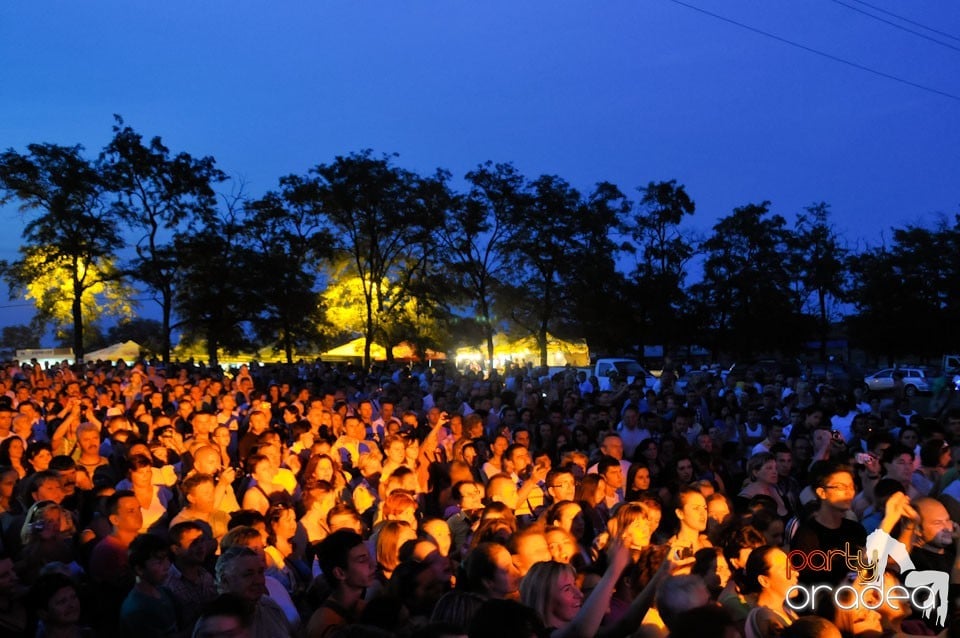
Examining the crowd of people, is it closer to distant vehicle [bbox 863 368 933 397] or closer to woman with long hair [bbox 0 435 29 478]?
woman with long hair [bbox 0 435 29 478]

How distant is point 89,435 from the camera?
26.5ft

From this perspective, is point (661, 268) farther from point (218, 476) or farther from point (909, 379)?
point (218, 476)

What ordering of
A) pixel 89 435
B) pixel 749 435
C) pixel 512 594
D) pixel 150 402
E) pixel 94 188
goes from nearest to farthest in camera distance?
pixel 512 594, pixel 89 435, pixel 749 435, pixel 150 402, pixel 94 188

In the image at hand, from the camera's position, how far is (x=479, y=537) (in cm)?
509

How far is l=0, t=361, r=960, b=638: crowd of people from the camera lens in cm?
370

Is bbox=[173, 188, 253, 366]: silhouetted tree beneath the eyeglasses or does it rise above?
above

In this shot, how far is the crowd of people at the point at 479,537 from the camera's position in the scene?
12.1 feet

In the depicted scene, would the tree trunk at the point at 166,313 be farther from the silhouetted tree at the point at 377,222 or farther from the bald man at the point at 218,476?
the bald man at the point at 218,476

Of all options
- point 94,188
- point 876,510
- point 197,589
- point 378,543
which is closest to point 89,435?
point 197,589

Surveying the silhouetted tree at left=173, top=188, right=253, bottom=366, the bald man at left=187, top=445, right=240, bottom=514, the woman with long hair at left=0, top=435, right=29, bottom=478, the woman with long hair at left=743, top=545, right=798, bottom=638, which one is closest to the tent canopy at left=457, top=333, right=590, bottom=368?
the silhouetted tree at left=173, top=188, right=253, bottom=366

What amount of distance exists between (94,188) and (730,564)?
35338mm

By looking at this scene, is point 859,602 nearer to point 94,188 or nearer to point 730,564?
point 730,564

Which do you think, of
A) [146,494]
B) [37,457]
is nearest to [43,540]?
[146,494]

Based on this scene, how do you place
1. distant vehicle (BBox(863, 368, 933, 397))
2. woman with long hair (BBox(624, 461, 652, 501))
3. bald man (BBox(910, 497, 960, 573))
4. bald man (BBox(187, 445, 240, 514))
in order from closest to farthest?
bald man (BBox(910, 497, 960, 573))
bald man (BBox(187, 445, 240, 514))
woman with long hair (BBox(624, 461, 652, 501))
distant vehicle (BBox(863, 368, 933, 397))
